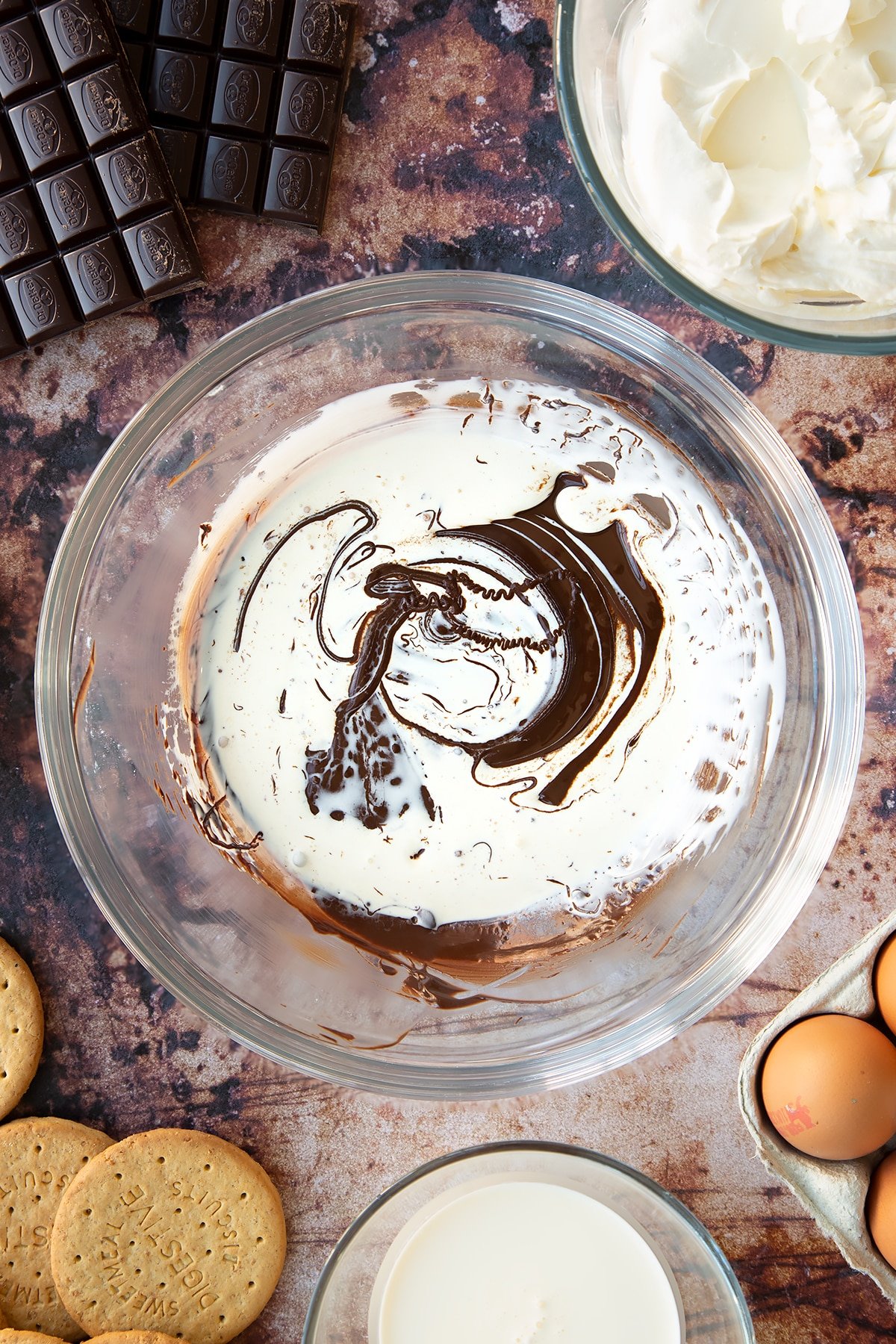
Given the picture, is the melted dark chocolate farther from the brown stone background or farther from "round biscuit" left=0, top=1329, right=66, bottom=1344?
"round biscuit" left=0, top=1329, right=66, bottom=1344

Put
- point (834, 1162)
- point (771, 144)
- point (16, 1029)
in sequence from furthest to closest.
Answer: point (16, 1029), point (834, 1162), point (771, 144)

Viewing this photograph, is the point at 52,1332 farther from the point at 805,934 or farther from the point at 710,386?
the point at 710,386

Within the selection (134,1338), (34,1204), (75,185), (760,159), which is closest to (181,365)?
(75,185)

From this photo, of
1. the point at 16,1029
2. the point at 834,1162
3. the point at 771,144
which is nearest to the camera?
the point at 771,144

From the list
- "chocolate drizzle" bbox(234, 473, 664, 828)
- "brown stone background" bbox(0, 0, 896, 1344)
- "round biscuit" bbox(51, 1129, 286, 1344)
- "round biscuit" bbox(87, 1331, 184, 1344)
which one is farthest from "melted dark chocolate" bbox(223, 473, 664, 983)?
"round biscuit" bbox(87, 1331, 184, 1344)

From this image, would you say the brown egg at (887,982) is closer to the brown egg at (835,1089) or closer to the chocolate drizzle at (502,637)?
the brown egg at (835,1089)

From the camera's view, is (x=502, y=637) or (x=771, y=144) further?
(x=502, y=637)

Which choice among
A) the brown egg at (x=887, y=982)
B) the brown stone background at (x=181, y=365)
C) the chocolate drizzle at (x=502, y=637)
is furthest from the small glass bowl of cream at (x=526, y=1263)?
the chocolate drizzle at (x=502, y=637)

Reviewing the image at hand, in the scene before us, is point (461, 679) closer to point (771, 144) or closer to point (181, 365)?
point (181, 365)
